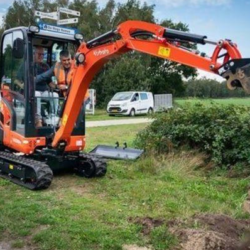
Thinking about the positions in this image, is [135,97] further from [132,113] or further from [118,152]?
[118,152]

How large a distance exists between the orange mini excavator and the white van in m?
17.9

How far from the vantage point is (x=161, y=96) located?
3206cm

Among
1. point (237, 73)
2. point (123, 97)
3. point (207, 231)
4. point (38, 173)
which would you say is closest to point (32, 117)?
point (38, 173)

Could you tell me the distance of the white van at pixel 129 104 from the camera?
2573 centimetres

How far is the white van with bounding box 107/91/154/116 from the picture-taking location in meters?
25.7

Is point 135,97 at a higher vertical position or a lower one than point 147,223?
higher

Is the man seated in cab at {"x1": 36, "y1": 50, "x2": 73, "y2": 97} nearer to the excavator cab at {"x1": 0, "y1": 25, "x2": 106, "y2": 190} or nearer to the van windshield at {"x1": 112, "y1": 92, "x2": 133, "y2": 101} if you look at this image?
the excavator cab at {"x1": 0, "y1": 25, "x2": 106, "y2": 190}

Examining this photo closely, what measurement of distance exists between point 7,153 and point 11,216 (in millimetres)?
2449

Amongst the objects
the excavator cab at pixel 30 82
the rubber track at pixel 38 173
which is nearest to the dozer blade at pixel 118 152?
the excavator cab at pixel 30 82

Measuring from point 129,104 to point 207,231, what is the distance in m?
21.7

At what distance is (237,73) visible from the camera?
13.6 ft

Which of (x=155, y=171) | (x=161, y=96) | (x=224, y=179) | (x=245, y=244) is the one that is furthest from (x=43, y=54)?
(x=161, y=96)

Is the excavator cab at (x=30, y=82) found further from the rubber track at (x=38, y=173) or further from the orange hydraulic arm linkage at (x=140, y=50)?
the rubber track at (x=38, y=173)

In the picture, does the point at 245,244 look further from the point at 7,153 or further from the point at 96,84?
the point at 96,84
